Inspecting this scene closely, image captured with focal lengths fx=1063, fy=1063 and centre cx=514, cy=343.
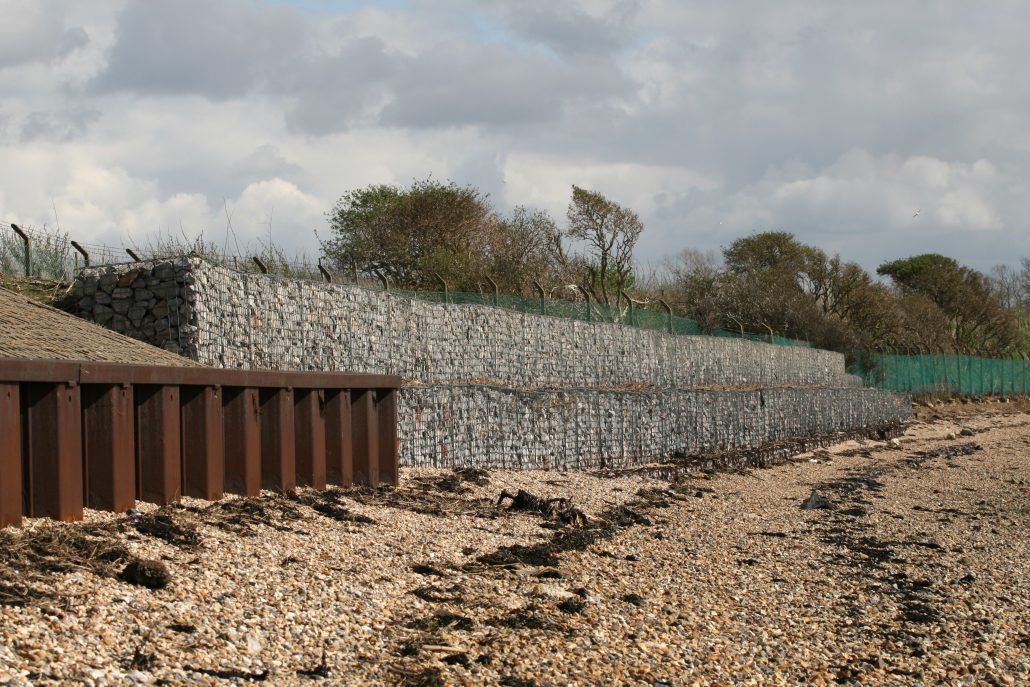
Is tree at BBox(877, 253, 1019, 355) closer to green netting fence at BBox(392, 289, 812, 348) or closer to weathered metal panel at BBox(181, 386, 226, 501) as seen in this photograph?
green netting fence at BBox(392, 289, 812, 348)

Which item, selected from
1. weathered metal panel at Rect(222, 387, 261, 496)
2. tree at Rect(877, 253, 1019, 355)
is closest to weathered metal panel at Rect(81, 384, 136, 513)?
weathered metal panel at Rect(222, 387, 261, 496)

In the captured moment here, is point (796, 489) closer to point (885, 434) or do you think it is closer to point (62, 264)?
point (62, 264)

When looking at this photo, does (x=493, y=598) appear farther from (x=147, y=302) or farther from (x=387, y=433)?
(x=147, y=302)

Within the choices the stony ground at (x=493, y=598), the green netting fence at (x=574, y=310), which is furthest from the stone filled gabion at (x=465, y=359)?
the stony ground at (x=493, y=598)

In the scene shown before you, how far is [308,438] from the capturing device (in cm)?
1182

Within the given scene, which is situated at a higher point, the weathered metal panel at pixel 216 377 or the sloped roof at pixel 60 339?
the sloped roof at pixel 60 339

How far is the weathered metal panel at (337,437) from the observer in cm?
1230

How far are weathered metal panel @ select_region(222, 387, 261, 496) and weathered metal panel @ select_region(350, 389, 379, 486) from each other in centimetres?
232

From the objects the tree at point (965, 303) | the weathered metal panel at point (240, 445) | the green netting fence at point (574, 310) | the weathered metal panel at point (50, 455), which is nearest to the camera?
the weathered metal panel at point (50, 455)

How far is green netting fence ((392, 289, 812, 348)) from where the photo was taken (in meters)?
24.0

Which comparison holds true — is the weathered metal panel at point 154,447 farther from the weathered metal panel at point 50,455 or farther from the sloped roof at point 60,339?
the sloped roof at point 60,339

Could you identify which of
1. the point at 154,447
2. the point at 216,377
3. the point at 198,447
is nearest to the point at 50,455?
the point at 154,447

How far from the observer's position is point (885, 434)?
39438 mm

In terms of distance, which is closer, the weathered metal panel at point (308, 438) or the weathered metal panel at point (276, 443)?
the weathered metal panel at point (276, 443)
